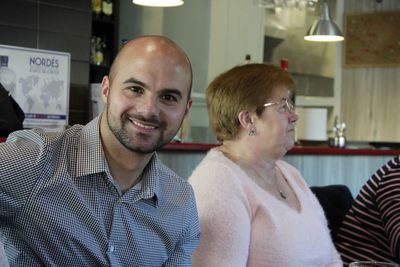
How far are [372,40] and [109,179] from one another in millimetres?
6679

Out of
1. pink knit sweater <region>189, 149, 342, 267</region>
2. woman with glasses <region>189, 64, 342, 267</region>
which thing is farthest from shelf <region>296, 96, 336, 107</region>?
pink knit sweater <region>189, 149, 342, 267</region>

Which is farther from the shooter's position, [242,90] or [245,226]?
[242,90]

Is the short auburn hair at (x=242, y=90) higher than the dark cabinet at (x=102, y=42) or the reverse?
the reverse

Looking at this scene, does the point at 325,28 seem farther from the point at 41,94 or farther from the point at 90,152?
the point at 90,152

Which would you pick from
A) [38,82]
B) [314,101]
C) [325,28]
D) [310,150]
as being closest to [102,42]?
[38,82]

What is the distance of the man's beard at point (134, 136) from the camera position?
130 centimetres

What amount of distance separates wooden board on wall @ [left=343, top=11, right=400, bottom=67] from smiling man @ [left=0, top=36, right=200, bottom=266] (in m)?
6.52

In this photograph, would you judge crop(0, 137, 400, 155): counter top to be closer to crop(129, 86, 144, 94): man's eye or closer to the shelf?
crop(129, 86, 144, 94): man's eye

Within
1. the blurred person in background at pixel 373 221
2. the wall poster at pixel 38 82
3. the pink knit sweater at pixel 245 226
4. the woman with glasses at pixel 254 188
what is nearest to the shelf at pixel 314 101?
the wall poster at pixel 38 82

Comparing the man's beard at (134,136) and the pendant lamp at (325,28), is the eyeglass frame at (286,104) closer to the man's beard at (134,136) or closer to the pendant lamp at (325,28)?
the man's beard at (134,136)

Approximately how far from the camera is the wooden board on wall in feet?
24.5

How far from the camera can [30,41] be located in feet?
17.5

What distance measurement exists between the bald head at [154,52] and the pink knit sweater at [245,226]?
0.44m

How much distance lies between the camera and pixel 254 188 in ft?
5.87
